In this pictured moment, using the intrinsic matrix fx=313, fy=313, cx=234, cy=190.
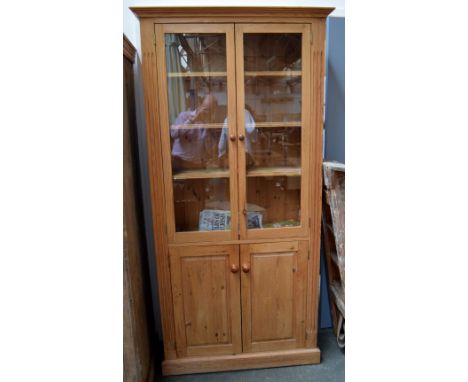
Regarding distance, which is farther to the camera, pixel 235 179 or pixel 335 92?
pixel 335 92

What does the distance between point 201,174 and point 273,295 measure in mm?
776

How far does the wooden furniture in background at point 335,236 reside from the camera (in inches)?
65.8

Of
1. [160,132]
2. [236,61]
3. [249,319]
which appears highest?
[236,61]

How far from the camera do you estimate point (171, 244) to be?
164 cm

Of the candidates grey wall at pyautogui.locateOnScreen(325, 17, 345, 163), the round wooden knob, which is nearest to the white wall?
grey wall at pyautogui.locateOnScreen(325, 17, 345, 163)

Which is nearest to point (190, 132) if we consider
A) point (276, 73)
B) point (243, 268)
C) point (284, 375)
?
point (276, 73)

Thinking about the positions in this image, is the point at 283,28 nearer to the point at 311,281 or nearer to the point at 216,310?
the point at 311,281

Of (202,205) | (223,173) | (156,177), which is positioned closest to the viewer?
(156,177)

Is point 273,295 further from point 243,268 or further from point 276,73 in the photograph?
point 276,73

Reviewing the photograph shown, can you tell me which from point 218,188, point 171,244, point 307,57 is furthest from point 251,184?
point 307,57

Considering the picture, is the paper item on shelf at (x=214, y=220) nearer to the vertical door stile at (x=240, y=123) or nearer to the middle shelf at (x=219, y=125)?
the vertical door stile at (x=240, y=123)

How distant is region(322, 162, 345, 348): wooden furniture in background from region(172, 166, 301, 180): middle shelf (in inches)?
7.5

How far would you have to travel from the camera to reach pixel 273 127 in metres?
1.69

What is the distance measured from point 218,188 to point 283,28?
85 centimetres
